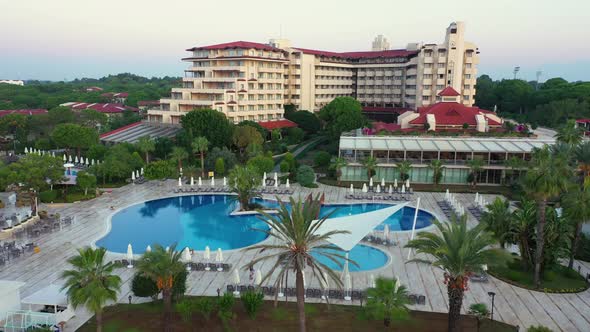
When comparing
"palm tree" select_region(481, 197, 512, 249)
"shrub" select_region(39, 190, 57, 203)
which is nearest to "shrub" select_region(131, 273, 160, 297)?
"palm tree" select_region(481, 197, 512, 249)

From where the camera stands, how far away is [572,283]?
25000 mm

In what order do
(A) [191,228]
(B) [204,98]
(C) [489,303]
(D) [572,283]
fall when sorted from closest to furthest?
(C) [489,303] < (D) [572,283] < (A) [191,228] < (B) [204,98]

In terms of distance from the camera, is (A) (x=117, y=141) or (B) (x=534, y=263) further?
(A) (x=117, y=141)

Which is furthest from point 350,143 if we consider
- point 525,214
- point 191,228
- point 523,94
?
point 523,94

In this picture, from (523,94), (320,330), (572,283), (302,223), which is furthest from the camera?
(523,94)

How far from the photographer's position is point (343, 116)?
69.5 meters

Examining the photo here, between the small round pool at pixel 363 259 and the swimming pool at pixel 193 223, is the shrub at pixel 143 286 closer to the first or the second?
the swimming pool at pixel 193 223

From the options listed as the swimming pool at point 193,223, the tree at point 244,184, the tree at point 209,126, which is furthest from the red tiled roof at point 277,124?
the tree at point 244,184

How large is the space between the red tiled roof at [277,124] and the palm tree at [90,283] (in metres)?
57.9

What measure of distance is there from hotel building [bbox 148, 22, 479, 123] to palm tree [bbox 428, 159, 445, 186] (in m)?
35.8

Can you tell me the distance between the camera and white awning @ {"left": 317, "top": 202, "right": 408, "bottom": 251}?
24.7 metres

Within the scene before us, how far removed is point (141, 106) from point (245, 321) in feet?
343

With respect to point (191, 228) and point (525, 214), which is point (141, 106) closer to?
point (191, 228)

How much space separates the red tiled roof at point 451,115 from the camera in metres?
65.1
